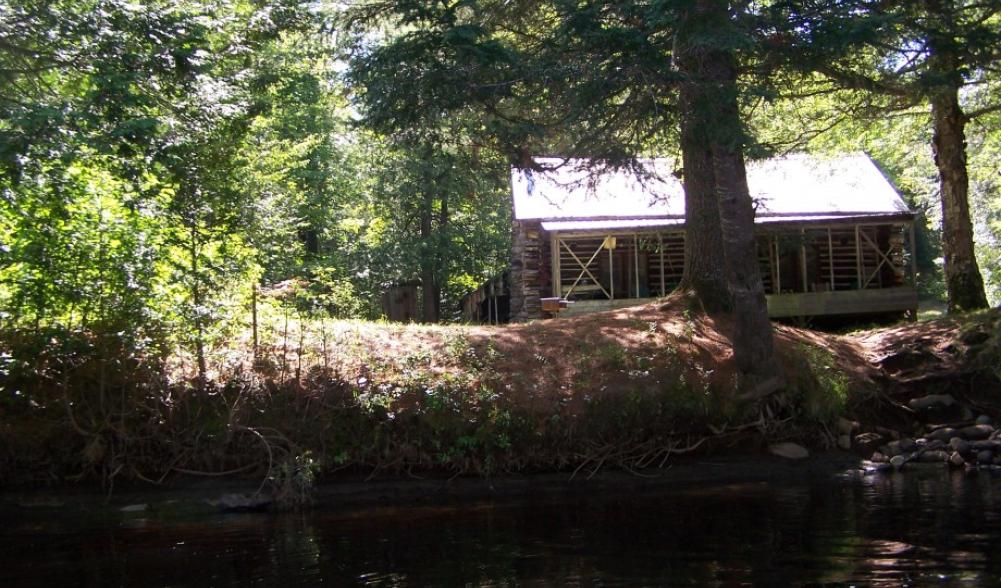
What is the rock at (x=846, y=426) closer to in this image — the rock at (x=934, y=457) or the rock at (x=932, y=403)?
the rock at (x=934, y=457)

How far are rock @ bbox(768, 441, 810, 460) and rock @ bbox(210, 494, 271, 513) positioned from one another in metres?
7.30

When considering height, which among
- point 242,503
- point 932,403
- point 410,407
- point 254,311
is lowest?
point 242,503

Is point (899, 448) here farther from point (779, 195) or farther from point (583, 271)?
point (779, 195)

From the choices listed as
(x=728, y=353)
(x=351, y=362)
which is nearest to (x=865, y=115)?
(x=728, y=353)

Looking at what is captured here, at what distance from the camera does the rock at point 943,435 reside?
536 inches

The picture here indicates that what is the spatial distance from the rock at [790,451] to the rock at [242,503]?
288 inches

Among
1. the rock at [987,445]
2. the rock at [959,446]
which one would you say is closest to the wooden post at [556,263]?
the rock at [959,446]

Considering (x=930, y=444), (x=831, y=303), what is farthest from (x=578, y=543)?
(x=831, y=303)

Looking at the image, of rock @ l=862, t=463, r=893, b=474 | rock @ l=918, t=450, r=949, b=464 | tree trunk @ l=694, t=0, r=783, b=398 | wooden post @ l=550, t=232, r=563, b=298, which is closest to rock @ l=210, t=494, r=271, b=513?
tree trunk @ l=694, t=0, r=783, b=398

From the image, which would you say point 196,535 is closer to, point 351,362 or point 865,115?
point 351,362

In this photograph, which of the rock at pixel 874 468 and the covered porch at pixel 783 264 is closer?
the rock at pixel 874 468

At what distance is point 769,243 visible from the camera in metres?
21.8

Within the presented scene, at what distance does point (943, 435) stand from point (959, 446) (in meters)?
0.56

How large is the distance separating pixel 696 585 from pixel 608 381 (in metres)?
6.04
